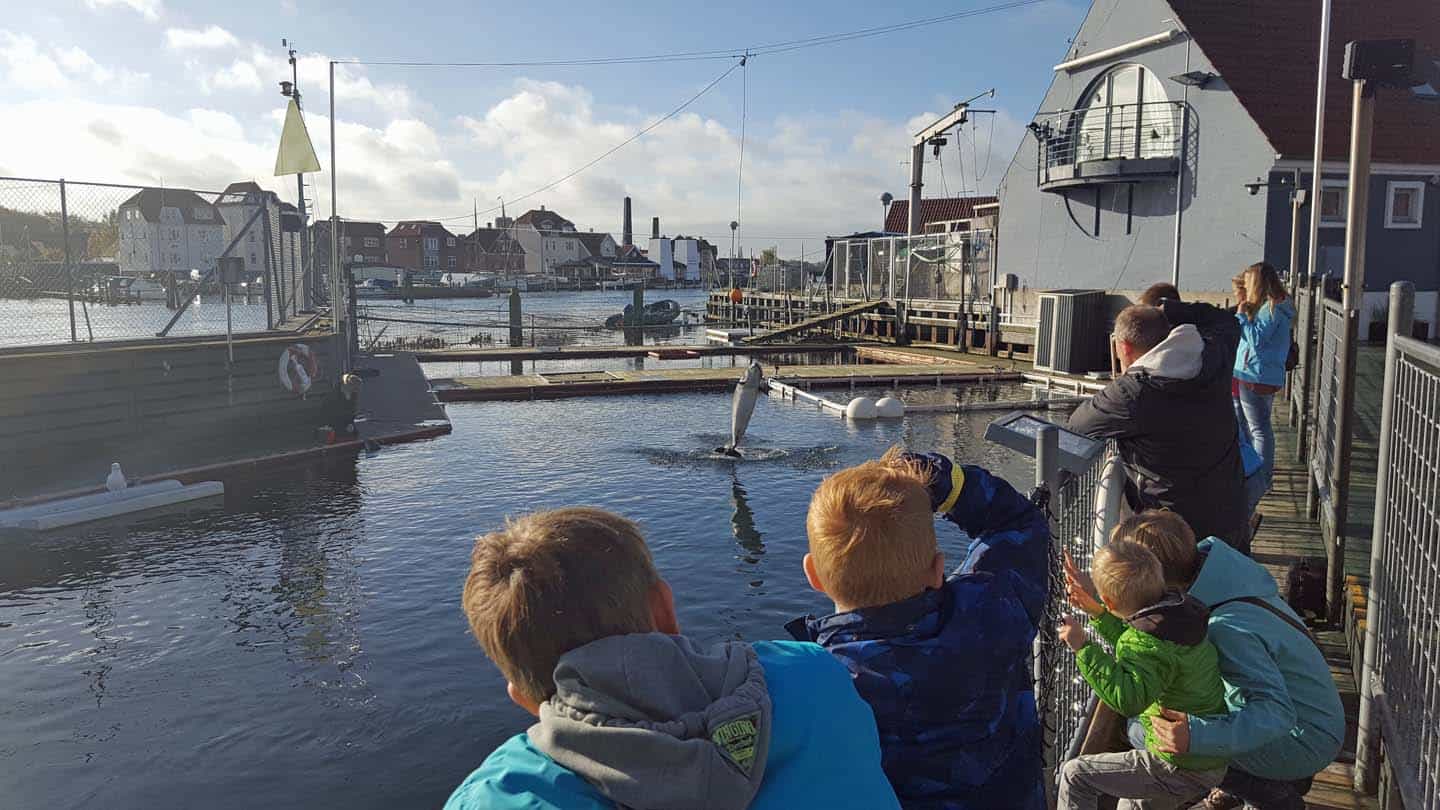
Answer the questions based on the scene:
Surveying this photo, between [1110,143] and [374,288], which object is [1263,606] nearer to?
[1110,143]

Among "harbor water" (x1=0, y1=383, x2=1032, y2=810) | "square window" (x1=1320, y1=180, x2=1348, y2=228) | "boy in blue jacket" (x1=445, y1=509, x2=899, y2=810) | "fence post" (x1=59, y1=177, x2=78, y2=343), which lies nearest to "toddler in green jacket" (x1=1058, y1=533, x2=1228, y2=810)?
"boy in blue jacket" (x1=445, y1=509, x2=899, y2=810)

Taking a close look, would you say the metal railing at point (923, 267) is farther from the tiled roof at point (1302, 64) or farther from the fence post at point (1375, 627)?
the fence post at point (1375, 627)

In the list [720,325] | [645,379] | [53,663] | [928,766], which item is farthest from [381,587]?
[720,325]

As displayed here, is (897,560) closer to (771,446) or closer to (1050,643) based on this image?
(1050,643)

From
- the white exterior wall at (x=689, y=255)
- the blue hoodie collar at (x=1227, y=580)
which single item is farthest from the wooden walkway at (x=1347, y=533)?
the white exterior wall at (x=689, y=255)

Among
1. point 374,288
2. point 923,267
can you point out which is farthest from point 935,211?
point 374,288

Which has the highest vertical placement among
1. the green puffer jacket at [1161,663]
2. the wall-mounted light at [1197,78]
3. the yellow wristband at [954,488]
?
the wall-mounted light at [1197,78]

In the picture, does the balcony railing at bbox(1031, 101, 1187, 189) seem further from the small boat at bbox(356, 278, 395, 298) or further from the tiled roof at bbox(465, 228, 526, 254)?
the tiled roof at bbox(465, 228, 526, 254)

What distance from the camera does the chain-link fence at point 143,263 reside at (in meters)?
12.3

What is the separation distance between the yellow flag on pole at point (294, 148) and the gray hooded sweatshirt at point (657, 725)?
17944mm

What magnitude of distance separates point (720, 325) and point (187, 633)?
160 feet

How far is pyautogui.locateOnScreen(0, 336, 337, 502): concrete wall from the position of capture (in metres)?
12.2

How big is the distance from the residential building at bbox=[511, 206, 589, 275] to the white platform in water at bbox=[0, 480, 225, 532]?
120 meters

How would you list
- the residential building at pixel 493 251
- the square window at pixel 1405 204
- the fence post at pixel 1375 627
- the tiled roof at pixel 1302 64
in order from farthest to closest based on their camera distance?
the residential building at pixel 493 251 → the square window at pixel 1405 204 → the tiled roof at pixel 1302 64 → the fence post at pixel 1375 627
